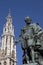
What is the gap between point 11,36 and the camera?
82.1m

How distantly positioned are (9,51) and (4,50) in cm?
213

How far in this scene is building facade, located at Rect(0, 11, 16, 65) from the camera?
78500 mm

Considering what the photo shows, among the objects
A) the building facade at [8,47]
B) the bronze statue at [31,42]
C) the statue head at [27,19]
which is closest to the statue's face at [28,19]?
the statue head at [27,19]

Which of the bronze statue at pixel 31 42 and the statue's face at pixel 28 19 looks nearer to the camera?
the bronze statue at pixel 31 42

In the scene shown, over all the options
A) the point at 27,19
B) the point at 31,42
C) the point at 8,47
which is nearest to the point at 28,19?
the point at 27,19

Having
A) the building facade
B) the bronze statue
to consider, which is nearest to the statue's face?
the bronze statue

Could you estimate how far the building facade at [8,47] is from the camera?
7850 cm

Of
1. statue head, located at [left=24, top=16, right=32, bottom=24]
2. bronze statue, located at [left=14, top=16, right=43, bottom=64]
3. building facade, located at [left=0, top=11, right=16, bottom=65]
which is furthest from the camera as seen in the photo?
building facade, located at [left=0, top=11, right=16, bottom=65]

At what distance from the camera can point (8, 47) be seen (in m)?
79.8

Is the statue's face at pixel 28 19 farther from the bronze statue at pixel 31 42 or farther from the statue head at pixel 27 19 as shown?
the bronze statue at pixel 31 42

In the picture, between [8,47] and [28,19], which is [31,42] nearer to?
[28,19]

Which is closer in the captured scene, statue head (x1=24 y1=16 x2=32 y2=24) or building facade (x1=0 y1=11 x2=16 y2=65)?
statue head (x1=24 y1=16 x2=32 y2=24)

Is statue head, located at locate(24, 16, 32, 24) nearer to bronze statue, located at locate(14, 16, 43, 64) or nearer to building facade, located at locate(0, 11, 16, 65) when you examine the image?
bronze statue, located at locate(14, 16, 43, 64)

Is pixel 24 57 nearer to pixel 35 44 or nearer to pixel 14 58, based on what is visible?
pixel 35 44
